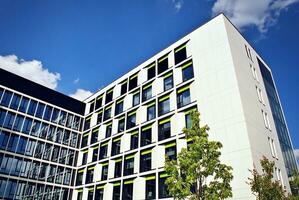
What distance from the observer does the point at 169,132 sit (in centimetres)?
2770

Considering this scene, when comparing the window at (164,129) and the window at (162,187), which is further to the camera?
the window at (164,129)

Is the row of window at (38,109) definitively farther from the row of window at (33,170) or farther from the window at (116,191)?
the window at (116,191)

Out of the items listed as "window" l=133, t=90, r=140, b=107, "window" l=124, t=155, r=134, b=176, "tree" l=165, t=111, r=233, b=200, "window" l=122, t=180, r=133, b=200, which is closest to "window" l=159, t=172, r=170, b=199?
"window" l=122, t=180, r=133, b=200

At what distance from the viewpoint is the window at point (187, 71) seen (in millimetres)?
28234

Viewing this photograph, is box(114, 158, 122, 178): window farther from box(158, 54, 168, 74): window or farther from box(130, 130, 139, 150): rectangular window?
box(158, 54, 168, 74): window

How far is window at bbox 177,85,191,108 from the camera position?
2715 cm

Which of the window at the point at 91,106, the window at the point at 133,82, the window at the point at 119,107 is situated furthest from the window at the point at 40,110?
the window at the point at 133,82

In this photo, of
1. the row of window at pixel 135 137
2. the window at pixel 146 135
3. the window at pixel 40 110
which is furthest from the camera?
the window at pixel 40 110

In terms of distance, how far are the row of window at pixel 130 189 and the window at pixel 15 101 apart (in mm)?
15623

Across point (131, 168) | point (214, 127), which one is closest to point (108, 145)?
point (131, 168)

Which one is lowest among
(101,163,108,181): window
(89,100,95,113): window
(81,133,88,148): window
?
(101,163,108,181): window

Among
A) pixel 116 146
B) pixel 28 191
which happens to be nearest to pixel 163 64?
pixel 116 146

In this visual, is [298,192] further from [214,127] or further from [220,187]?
[220,187]

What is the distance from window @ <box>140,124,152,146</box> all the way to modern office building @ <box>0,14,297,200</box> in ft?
0.41
